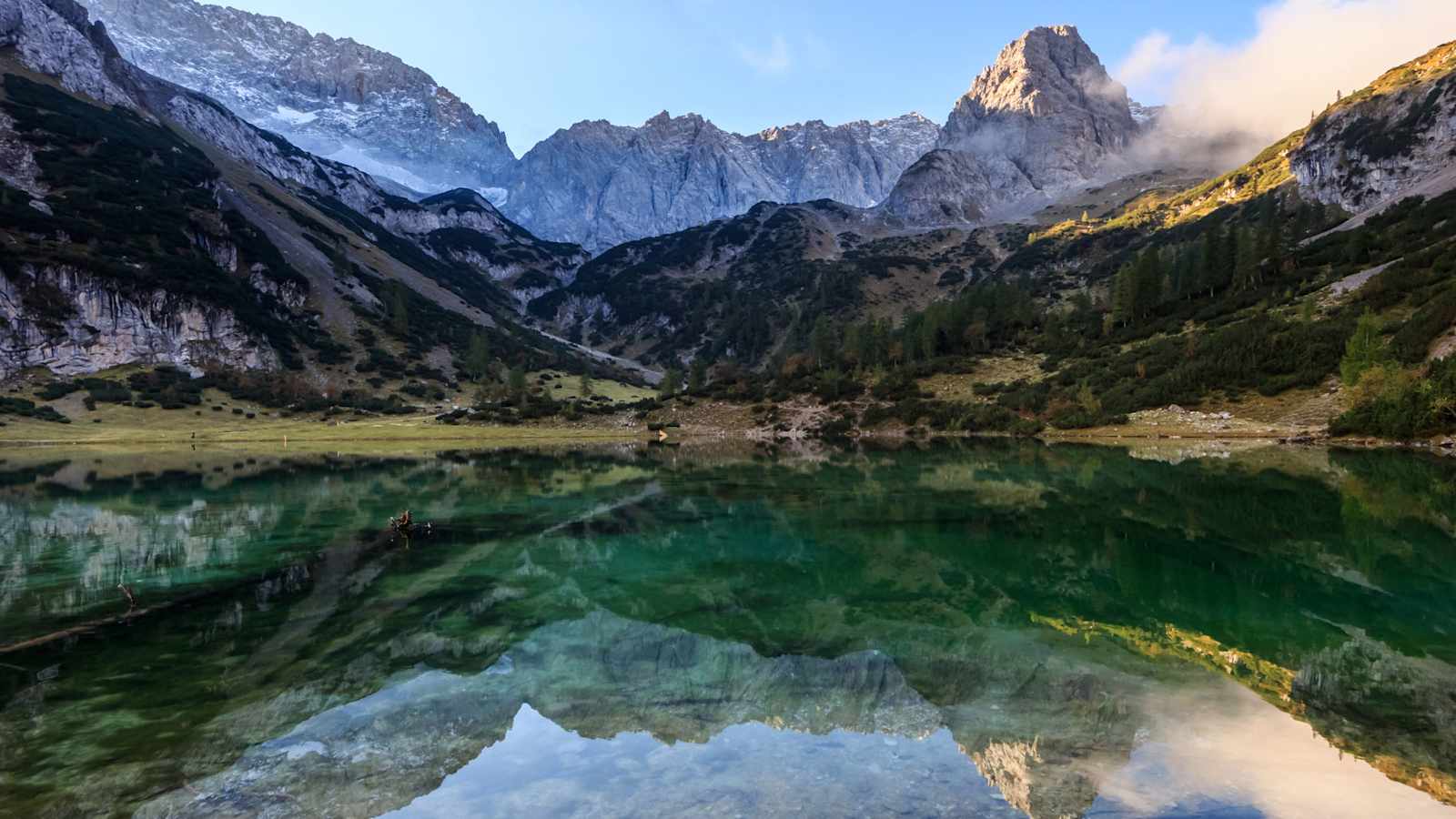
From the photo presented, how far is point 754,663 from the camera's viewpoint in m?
12.5

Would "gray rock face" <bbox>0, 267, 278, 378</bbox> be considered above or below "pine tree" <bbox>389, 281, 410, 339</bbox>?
below

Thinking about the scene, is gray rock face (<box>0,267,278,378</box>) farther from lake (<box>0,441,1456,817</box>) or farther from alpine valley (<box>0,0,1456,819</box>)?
lake (<box>0,441,1456,817</box>)

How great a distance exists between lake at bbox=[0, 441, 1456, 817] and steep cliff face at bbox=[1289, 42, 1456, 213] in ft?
546

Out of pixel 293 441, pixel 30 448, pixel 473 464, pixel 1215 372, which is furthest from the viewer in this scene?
pixel 293 441

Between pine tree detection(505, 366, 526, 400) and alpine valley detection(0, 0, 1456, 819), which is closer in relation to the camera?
alpine valley detection(0, 0, 1456, 819)

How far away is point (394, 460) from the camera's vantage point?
63094mm

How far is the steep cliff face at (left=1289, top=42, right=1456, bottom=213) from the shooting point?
15300cm

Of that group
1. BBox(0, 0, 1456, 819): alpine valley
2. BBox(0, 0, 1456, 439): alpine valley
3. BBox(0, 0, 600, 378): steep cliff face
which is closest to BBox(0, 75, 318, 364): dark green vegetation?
BBox(0, 0, 600, 378): steep cliff face

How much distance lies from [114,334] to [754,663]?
508ft

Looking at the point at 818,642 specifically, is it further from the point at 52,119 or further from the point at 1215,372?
the point at 52,119

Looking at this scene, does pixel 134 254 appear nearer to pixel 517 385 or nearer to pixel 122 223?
pixel 122 223

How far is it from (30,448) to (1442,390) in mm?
123507

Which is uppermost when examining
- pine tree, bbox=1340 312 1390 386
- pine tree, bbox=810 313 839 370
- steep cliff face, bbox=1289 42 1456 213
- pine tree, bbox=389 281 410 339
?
steep cliff face, bbox=1289 42 1456 213

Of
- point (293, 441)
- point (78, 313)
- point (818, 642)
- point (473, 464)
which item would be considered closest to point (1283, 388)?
point (818, 642)
